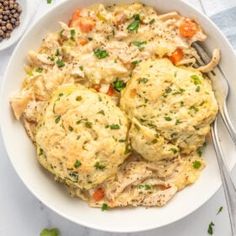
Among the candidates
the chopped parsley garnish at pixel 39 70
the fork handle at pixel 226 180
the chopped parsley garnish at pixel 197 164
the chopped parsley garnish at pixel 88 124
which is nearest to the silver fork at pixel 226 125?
the fork handle at pixel 226 180

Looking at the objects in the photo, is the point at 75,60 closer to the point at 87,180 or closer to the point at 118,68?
the point at 118,68

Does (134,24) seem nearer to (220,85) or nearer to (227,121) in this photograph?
(220,85)

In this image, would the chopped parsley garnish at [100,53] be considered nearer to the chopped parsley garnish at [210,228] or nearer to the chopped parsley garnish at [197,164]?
the chopped parsley garnish at [197,164]

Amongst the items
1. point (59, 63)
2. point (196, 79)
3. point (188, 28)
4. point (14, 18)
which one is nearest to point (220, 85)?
point (196, 79)

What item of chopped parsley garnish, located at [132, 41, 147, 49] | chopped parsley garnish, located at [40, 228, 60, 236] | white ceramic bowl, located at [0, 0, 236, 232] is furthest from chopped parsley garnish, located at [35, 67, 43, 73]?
chopped parsley garnish, located at [40, 228, 60, 236]

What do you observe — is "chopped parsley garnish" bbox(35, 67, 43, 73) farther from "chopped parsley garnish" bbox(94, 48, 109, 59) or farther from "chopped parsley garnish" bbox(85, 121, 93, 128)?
"chopped parsley garnish" bbox(85, 121, 93, 128)

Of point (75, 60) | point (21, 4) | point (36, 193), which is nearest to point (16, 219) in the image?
point (36, 193)

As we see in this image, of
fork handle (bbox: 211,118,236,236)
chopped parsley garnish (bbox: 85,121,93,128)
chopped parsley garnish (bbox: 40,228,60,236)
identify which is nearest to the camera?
chopped parsley garnish (bbox: 85,121,93,128)
